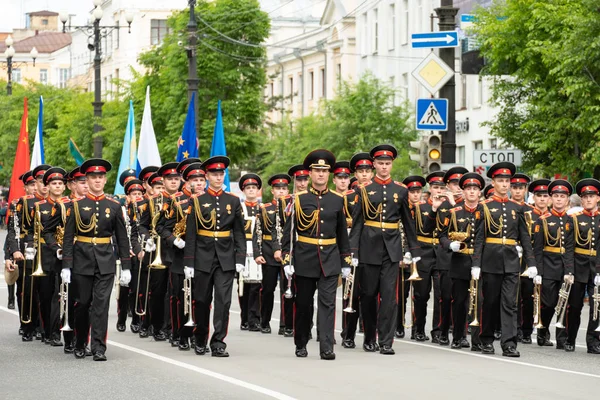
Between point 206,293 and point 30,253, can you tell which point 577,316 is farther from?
point 30,253

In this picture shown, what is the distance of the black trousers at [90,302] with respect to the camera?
1459cm

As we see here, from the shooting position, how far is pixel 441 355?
50.0 feet

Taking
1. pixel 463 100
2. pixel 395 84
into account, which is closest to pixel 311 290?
pixel 463 100

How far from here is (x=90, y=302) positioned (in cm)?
1480

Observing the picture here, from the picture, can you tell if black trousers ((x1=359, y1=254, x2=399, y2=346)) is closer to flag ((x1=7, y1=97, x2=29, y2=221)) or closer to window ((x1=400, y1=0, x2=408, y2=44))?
flag ((x1=7, y1=97, x2=29, y2=221))

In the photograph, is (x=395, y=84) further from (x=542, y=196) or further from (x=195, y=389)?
(x=195, y=389)

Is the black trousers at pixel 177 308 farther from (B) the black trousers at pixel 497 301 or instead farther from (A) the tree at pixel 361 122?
(A) the tree at pixel 361 122

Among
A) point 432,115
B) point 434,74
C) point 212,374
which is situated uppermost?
point 434,74

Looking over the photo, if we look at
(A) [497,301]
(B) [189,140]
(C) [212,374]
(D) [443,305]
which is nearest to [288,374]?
(C) [212,374]

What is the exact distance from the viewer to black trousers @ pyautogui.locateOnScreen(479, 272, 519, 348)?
15273 millimetres

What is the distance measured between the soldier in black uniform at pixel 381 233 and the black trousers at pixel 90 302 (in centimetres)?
268

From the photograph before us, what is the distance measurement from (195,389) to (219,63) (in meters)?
Answer: 35.6

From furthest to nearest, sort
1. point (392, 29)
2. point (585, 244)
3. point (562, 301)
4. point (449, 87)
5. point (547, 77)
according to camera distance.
→ point (392, 29) < point (547, 77) < point (449, 87) < point (562, 301) < point (585, 244)

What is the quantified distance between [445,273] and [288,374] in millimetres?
4301
